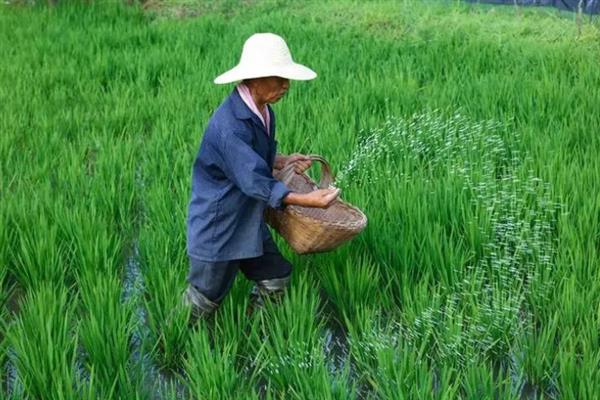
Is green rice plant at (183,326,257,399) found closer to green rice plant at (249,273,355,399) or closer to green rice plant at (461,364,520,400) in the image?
green rice plant at (249,273,355,399)

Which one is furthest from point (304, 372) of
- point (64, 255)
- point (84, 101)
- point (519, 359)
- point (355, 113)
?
point (84, 101)

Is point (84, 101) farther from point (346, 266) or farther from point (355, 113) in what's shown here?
point (346, 266)

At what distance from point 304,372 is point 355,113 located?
7.36 ft

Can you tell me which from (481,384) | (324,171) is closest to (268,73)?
(324,171)

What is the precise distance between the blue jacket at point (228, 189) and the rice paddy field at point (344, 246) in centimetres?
21

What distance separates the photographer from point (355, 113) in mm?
3736

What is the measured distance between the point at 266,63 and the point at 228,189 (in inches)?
14.8

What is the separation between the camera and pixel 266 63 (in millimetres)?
1801

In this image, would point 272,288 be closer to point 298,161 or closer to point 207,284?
point 207,284

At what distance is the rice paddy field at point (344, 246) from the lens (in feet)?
5.94

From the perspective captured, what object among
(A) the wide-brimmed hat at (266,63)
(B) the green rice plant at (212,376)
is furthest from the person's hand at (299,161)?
(B) the green rice plant at (212,376)

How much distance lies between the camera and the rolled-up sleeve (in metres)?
1.81

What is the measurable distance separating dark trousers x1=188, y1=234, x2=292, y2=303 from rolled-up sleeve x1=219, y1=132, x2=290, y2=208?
0.27 m

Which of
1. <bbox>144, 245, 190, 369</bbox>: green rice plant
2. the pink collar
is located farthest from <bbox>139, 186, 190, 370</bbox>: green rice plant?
the pink collar
